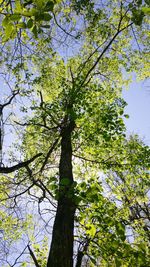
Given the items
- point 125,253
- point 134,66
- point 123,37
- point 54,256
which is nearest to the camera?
point 125,253

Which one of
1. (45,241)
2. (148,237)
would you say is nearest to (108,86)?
(148,237)

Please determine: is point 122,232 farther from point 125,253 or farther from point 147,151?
point 147,151

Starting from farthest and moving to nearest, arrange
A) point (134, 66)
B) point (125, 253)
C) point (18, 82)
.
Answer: point (134, 66)
point (18, 82)
point (125, 253)

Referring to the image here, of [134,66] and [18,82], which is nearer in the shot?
[18,82]

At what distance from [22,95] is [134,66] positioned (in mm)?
6143

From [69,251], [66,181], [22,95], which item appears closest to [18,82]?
[22,95]

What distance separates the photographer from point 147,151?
8.09m

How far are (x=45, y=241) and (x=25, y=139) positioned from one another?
5.51m

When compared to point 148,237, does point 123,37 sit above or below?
above

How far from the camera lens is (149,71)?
13.7m

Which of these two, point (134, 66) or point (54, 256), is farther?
point (134, 66)

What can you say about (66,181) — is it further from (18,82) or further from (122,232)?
(18,82)

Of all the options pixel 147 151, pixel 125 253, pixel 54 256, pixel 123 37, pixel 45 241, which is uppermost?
pixel 123 37

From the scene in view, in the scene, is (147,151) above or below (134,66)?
below
